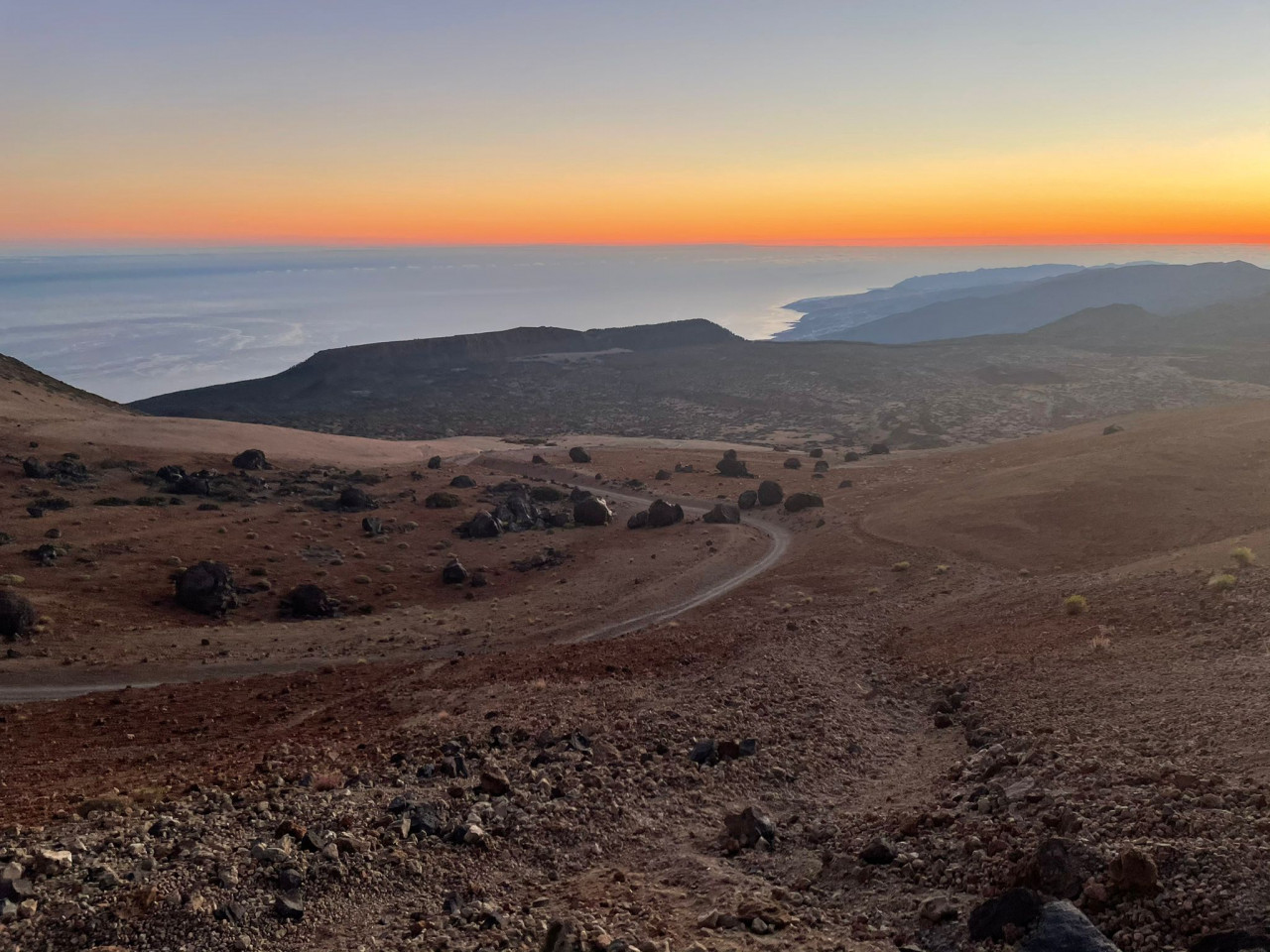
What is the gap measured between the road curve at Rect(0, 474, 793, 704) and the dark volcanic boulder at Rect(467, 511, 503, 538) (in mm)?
13707

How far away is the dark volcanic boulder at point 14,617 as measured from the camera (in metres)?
26.0

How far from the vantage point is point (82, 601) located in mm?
29500

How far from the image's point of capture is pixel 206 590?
31.0m

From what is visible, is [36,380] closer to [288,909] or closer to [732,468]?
[732,468]

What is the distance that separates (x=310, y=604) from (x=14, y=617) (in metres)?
8.88

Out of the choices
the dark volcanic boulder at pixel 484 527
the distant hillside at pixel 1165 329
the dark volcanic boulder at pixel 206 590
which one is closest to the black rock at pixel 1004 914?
the dark volcanic boulder at pixel 206 590

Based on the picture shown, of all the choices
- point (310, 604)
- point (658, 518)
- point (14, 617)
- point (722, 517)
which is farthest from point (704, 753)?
point (722, 517)

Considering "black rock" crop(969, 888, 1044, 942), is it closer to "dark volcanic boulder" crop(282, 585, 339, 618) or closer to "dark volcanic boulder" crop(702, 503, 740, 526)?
"dark volcanic boulder" crop(282, 585, 339, 618)

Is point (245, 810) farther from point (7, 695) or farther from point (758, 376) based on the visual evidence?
point (758, 376)

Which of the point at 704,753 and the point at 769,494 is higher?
the point at 704,753

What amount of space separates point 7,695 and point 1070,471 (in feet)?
131

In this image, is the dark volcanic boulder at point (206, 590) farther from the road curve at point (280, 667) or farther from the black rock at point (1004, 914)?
the black rock at point (1004, 914)

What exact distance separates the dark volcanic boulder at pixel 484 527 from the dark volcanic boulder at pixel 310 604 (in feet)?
37.0

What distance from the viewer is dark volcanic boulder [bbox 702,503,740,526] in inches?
1758
